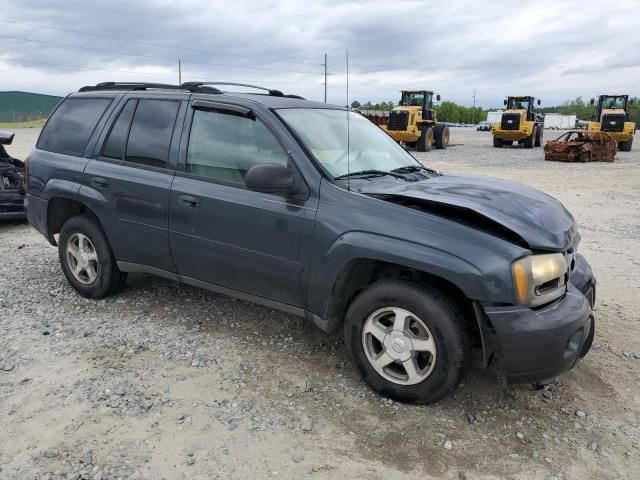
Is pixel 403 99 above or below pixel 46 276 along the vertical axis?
above

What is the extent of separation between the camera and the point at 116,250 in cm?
444

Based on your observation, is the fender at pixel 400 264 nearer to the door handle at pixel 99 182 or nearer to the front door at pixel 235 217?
the front door at pixel 235 217

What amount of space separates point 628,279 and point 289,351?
3821 mm

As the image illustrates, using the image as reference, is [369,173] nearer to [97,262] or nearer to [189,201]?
[189,201]

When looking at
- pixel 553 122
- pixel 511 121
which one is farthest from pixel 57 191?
pixel 553 122

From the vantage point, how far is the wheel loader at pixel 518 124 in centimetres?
2553

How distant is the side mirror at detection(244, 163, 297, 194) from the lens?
326 cm

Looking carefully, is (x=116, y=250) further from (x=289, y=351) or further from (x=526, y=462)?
(x=526, y=462)

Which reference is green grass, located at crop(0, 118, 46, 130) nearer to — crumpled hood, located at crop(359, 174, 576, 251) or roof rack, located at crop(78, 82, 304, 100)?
roof rack, located at crop(78, 82, 304, 100)

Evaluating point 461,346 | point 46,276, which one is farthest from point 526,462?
point 46,276

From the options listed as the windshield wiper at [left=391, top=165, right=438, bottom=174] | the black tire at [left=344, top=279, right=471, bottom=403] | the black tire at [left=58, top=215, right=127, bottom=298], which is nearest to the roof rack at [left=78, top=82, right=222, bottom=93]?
the black tire at [left=58, top=215, right=127, bottom=298]

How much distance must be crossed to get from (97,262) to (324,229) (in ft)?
7.81

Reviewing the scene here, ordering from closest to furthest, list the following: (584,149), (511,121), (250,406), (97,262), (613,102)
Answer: (250,406), (97,262), (584,149), (613,102), (511,121)

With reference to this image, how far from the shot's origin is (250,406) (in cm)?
320
